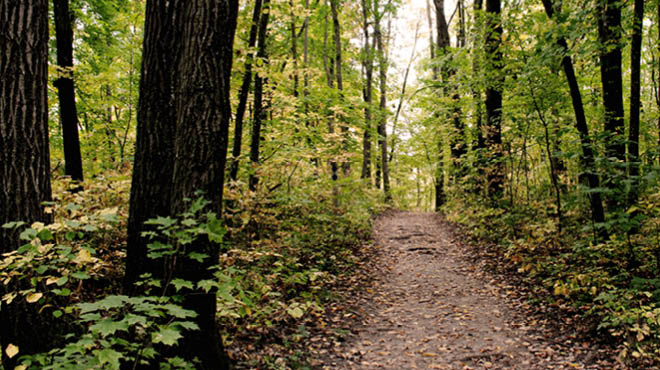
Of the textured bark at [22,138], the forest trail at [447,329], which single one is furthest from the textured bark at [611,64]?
the textured bark at [22,138]

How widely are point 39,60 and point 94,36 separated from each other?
7.39m

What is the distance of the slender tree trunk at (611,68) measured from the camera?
6062mm

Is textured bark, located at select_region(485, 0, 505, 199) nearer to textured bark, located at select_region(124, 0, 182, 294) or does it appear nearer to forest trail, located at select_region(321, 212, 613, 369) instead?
forest trail, located at select_region(321, 212, 613, 369)

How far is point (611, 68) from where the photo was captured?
21.9ft

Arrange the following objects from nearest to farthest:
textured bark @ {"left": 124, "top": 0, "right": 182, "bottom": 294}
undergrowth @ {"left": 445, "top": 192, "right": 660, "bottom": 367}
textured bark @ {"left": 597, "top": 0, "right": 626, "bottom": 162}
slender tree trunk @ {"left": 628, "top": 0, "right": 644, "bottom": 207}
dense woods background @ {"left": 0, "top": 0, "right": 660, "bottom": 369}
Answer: dense woods background @ {"left": 0, "top": 0, "right": 660, "bottom": 369}, textured bark @ {"left": 124, "top": 0, "right": 182, "bottom": 294}, undergrowth @ {"left": 445, "top": 192, "right": 660, "bottom": 367}, textured bark @ {"left": 597, "top": 0, "right": 626, "bottom": 162}, slender tree trunk @ {"left": 628, "top": 0, "right": 644, "bottom": 207}

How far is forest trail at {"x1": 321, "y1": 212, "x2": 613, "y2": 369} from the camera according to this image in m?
4.44

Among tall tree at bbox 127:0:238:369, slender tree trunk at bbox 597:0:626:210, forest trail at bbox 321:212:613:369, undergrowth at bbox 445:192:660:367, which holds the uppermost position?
slender tree trunk at bbox 597:0:626:210

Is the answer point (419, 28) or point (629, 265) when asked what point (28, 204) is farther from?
point (419, 28)

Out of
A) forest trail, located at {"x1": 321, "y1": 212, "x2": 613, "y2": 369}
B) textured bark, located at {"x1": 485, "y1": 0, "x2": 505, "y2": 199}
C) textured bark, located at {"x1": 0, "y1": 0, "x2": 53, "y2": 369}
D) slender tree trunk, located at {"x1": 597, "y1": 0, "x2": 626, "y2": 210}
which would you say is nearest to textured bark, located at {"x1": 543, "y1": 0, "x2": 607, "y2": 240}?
slender tree trunk, located at {"x1": 597, "y1": 0, "x2": 626, "y2": 210}

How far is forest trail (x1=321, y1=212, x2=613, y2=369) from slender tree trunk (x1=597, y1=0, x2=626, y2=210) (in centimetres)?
274

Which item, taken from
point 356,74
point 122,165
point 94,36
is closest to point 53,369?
point 122,165

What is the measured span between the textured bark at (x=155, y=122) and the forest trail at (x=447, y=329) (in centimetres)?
272

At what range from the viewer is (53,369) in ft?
8.10

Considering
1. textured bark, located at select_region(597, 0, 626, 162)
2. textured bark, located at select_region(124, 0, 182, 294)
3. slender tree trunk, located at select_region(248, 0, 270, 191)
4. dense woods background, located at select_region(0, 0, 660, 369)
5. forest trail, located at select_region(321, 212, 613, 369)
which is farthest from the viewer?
slender tree trunk, located at select_region(248, 0, 270, 191)
